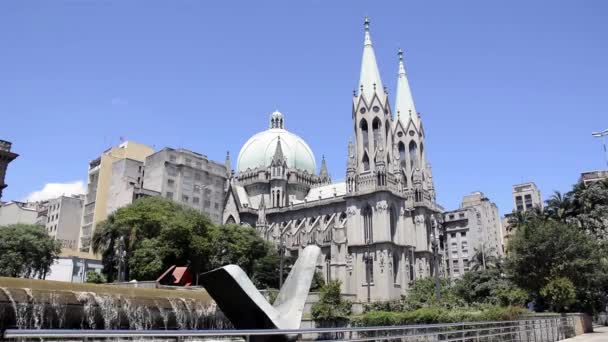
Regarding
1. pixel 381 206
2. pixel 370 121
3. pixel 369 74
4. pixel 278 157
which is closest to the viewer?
pixel 381 206

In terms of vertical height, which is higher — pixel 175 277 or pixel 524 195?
pixel 524 195

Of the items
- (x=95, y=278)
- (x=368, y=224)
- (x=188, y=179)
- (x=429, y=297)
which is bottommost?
(x=429, y=297)

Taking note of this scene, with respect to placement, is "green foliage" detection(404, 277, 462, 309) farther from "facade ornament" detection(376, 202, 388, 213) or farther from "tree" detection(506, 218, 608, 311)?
"facade ornament" detection(376, 202, 388, 213)

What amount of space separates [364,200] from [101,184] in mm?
51466

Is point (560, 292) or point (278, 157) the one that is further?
point (278, 157)

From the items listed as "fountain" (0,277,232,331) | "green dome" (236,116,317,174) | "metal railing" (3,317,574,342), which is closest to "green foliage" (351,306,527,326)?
"metal railing" (3,317,574,342)

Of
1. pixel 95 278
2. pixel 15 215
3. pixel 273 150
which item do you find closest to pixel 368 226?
pixel 273 150

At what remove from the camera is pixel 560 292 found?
3288 cm

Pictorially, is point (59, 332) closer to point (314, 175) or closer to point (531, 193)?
point (314, 175)

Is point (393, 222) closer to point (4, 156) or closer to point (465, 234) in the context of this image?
point (465, 234)

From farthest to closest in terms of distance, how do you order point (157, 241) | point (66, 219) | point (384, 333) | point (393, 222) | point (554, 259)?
point (66, 219) < point (393, 222) < point (157, 241) < point (554, 259) < point (384, 333)

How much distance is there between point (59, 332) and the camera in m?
6.25

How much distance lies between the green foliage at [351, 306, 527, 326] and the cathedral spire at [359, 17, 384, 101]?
A: 4830cm

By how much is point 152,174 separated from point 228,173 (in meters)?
16.7
